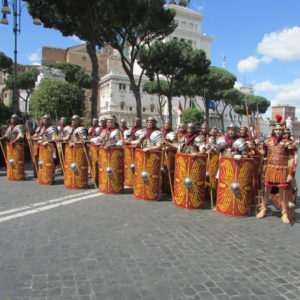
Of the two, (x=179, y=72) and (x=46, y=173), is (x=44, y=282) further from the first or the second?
(x=179, y=72)

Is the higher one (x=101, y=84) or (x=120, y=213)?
(x=101, y=84)

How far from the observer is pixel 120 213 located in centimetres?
542

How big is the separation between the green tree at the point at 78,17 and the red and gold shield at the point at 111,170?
8131mm

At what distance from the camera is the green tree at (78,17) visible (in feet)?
47.8

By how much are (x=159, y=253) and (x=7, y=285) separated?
1.70 metres

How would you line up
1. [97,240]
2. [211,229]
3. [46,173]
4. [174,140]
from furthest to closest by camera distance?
[46,173] → [174,140] → [211,229] → [97,240]

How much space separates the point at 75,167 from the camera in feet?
23.9

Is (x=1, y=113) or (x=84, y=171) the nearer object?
(x=84, y=171)

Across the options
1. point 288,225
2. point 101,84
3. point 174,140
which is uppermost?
point 101,84

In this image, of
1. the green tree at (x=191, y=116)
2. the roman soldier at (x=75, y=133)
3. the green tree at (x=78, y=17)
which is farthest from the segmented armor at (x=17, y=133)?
the green tree at (x=191, y=116)

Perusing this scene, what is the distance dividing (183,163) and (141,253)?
97.2 inches

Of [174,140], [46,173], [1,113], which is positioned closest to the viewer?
[174,140]

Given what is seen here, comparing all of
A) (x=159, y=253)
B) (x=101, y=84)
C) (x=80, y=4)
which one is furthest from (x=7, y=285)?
(x=101, y=84)

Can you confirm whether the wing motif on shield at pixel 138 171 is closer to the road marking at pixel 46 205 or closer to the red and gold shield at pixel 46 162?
the road marking at pixel 46 205
